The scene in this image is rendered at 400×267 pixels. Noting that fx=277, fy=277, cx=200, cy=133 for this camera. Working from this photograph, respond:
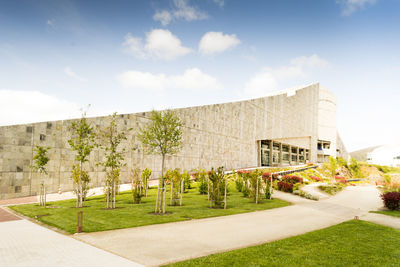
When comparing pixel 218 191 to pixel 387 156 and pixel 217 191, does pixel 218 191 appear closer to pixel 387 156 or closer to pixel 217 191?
pixel 217 191

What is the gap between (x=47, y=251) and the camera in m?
7.05

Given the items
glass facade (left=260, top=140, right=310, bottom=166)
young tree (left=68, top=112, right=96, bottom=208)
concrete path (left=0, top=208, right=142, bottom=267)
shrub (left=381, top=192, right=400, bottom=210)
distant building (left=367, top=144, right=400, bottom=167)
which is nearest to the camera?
concrete path (left=0, top=208, right=142, bottom=267)

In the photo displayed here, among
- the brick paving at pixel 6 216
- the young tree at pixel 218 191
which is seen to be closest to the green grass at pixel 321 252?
the young tree at pixel 218 191

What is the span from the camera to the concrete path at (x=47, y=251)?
623 cm

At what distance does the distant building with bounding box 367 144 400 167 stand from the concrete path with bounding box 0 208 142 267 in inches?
4826

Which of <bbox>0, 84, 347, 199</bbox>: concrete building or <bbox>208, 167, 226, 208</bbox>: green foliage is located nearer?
<bbox>208, 167, 226, 208</bbox>: green foliage

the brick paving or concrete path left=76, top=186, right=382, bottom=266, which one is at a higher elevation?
concrete path left=76, top=186, right=382, bottom=266

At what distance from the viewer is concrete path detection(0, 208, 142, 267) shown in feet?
20.4

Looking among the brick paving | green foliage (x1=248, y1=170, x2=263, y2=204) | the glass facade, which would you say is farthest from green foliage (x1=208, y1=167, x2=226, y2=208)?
the glass facade

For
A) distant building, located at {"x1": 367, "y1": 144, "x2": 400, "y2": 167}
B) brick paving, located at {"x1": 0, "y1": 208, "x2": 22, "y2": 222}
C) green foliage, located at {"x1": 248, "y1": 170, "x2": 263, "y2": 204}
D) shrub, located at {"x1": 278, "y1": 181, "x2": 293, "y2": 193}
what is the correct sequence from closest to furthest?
brick paving, located at {"x1": 0, "y1": 208, "x2": 22, "y2": 222}
green foliage, located at {"x1": 248, "y1": 170, "x2": 263, "y2": 204}
shrub, located at {"x1": 278, "y1": 181, "x2": 293, "y2": 193}
distant building, located at {"x1": 367, "y1": 144, "x2": 400, "y2": 167}

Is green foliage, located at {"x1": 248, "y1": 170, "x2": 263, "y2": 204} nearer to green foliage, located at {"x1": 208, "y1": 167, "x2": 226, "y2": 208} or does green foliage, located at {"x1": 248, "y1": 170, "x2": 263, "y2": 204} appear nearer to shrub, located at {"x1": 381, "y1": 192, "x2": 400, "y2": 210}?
green foliage, located at {"x1": 208, "y1": 167, "x2": 226, "y2": 208}

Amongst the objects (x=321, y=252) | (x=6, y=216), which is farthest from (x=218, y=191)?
(x=6, y=216)

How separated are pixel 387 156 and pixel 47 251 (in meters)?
128

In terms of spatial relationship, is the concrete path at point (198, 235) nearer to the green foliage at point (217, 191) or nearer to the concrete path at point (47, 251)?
the concrete path at point (47, 251)
